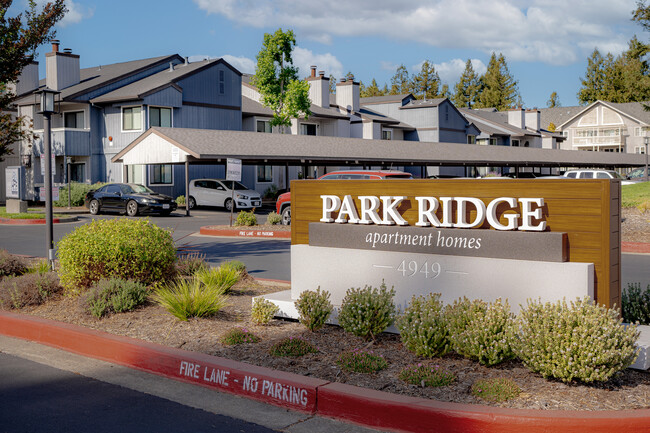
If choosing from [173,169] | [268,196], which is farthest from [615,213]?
[268,196]

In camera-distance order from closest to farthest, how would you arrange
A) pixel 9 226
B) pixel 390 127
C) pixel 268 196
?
pixel 9 226 → pixel 268 196 → pixel 390 127

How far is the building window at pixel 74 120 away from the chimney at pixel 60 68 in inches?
82.1

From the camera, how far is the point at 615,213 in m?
6.70

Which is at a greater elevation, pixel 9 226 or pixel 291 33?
pixel 291 33

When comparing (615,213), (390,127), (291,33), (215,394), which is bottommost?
(215,394)

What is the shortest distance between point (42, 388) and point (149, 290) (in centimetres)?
296

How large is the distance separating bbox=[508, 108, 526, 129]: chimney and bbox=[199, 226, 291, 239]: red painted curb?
65871mm

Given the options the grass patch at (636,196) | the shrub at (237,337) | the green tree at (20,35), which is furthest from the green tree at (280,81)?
the shrub at (237,337)

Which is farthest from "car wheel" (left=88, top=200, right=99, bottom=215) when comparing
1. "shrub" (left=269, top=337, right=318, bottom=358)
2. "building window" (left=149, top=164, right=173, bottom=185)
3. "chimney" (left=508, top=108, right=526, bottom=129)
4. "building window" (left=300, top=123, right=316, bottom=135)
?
"chimney" (left=508, top=108, right=526, bottom=129)

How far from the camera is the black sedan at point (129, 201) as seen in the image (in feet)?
104

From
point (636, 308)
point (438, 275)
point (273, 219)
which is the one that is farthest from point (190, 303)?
point (273, 219)

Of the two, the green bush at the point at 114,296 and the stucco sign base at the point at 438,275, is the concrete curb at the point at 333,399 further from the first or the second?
the stucco sign base at the point at 438,275

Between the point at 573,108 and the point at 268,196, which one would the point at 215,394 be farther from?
the point at 573,108

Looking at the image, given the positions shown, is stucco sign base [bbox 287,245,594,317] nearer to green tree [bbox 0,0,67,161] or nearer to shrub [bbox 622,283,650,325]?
shrub [bbox 622,283,650,325]
